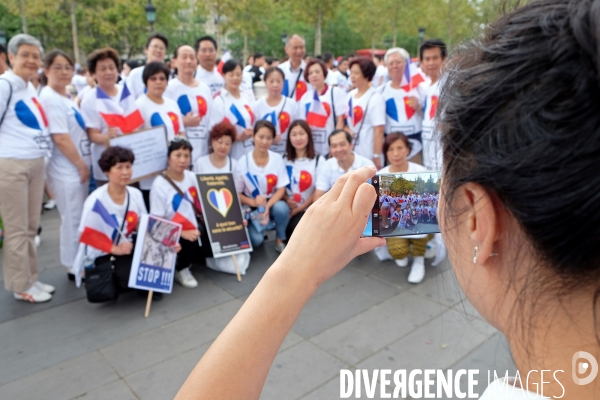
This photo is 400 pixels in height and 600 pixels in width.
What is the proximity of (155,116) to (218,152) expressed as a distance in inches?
28.2

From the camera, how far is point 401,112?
16.8 feet

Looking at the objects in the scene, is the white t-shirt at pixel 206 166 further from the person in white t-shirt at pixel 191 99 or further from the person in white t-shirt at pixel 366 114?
the person in white t-shirt at pixel 366 114

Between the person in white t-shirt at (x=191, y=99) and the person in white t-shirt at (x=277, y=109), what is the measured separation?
0.70 m

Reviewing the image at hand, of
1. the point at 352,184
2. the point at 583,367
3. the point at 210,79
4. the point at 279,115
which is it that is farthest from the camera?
the point at 210,79

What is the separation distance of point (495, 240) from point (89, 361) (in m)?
3.10

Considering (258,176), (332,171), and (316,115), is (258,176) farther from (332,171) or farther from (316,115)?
(316,115)

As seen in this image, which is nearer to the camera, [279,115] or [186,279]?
[186,279]

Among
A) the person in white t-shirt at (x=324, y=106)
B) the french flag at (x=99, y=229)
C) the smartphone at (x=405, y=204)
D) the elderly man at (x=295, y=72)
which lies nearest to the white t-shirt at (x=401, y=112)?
the person in white t-shirt at (x=324, y=106)

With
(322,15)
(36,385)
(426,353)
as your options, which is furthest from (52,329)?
(322,15)

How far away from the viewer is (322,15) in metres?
22.6

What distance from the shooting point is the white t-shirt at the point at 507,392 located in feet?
2.27

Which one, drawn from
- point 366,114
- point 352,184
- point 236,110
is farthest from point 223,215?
point 352,184

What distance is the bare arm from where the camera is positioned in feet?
2.23

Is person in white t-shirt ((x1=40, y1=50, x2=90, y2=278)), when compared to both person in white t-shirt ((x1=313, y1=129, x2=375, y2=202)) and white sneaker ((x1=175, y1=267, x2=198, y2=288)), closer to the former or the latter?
white sneaker ((x1=175, y1=267, x2=198, y2=288))
